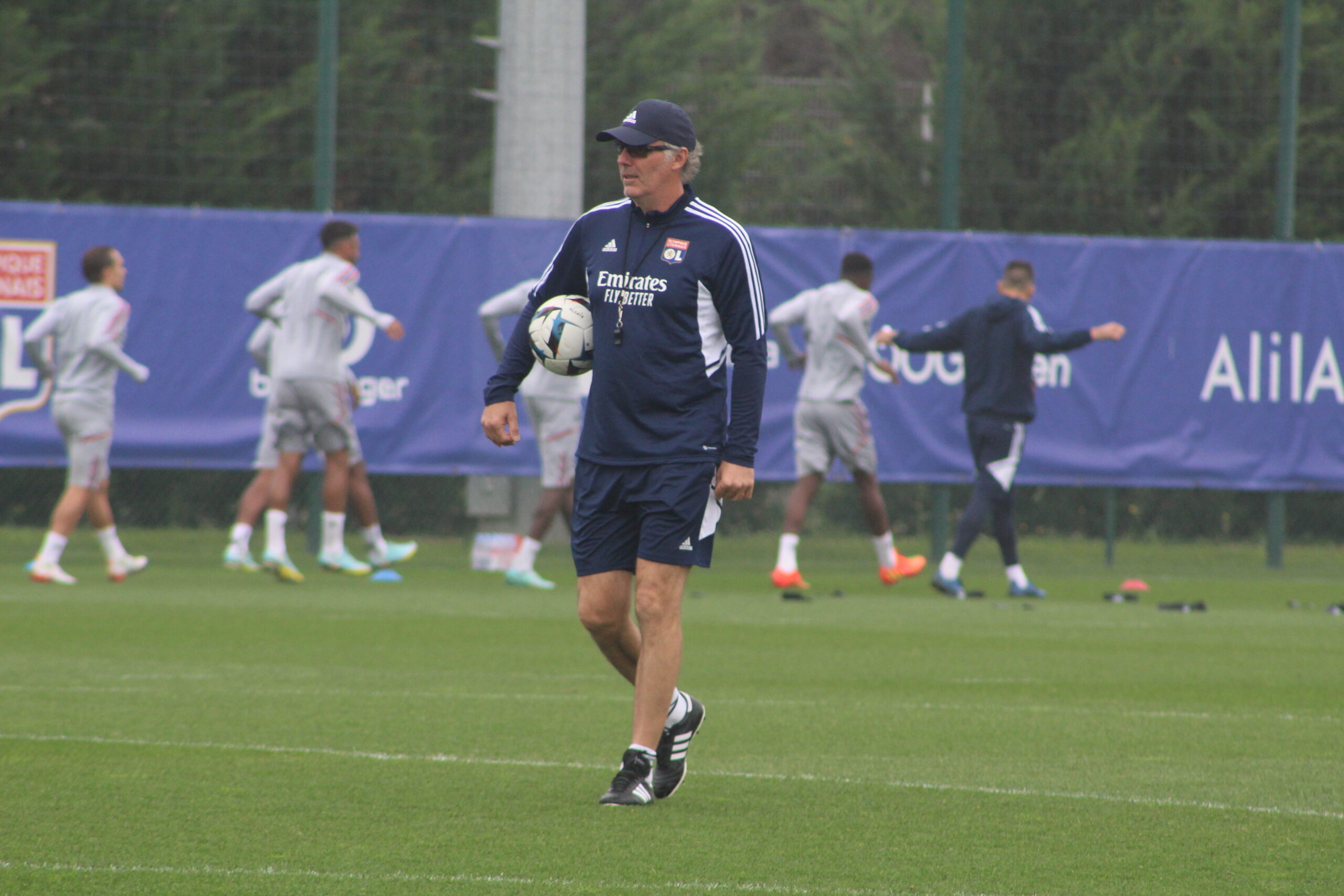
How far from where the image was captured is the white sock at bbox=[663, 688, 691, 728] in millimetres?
5434

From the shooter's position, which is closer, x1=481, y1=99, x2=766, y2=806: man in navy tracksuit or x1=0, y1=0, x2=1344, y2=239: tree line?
x1=481, y1=99, x2=766, y2=806: man in navy tracksuit

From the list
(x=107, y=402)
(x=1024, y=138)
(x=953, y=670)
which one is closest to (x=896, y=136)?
(x=1024, y=138)

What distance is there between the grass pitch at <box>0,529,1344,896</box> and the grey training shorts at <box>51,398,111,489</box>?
110 centimetres

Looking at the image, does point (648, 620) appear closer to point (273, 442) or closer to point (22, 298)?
point (273, 442)

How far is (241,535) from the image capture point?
1330cm

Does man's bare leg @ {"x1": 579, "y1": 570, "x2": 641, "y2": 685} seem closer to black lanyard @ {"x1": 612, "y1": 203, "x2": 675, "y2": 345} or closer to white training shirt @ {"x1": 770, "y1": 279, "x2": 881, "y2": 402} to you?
black lanyard @ {"x1": 612, "y1": 203, "x2": 675, "y2": 345}

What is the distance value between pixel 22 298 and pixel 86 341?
2.77 m

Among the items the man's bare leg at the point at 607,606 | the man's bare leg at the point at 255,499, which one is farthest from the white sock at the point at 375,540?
the man's bare leg at the point at 607,606

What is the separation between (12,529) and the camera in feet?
53.3

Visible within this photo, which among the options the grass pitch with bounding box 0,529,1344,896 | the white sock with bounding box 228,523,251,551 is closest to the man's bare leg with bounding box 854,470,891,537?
the grass pitch with bounding box 0,529,1344,896

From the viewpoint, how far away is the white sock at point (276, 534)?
42.2ft

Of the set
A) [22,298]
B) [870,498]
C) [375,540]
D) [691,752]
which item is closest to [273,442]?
[375,540]

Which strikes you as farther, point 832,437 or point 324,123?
point 324,123

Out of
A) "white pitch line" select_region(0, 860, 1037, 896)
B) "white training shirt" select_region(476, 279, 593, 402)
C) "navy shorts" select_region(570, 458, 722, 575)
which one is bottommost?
"white pitch line" select_region(0, 860, 1037, 896)
